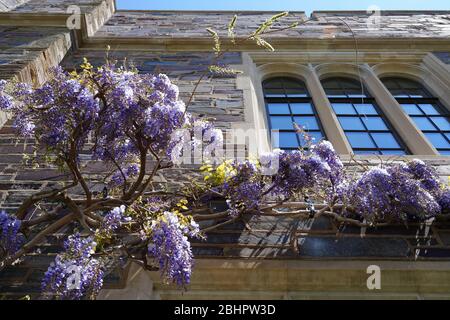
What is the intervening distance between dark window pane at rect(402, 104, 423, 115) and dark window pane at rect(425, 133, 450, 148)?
0.61m

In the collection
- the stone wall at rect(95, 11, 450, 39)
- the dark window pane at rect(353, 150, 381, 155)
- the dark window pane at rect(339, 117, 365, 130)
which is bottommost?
the dark window pane at rect(353, 150, 381, 155)

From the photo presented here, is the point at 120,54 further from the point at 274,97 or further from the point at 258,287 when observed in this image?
the point at 258,287

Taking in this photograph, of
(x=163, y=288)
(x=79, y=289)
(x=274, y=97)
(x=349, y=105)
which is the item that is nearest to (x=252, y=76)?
(x=274, y=97)

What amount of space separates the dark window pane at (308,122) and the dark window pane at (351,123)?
1.04ft

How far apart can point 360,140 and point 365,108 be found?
1016 mm

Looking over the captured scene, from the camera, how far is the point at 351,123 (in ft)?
17.9

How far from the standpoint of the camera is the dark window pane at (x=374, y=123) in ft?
17.7

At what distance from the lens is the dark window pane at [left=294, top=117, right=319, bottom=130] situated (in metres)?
5.34

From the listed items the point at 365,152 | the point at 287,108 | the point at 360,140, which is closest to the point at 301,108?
the point at 287,108

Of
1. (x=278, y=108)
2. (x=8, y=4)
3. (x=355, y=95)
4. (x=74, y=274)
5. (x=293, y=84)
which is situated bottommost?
(x=74, y=274)

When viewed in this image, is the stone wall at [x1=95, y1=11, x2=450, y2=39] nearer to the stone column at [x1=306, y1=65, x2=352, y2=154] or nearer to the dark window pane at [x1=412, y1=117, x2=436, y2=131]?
the stone column at [x1=306, y1=65, x2=352, y2=154]

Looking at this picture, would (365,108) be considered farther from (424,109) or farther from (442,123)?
(442,123)

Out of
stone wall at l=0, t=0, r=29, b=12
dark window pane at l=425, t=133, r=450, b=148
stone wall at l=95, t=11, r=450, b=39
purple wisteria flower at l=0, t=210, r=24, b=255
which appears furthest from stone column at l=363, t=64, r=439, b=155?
stone wall at l=0, t=0, r=29, b=12

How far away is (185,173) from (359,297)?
182 centimetres
